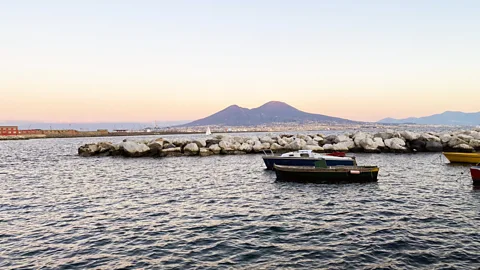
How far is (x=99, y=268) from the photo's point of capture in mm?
10609

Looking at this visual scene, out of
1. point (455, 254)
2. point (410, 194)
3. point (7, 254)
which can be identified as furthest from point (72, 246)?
point (410, 194)

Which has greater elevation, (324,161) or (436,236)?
(324,161)

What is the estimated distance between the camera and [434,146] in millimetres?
49531

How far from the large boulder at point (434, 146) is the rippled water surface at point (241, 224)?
24.9m

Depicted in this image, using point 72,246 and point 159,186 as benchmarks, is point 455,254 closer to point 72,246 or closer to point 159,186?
point 72,246

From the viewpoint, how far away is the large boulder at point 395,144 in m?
48.6

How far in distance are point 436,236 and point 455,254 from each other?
6.04 ft

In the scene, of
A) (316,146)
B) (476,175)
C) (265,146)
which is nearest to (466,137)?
(316,146)

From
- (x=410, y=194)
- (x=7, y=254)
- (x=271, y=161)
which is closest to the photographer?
(x=7, y=254)

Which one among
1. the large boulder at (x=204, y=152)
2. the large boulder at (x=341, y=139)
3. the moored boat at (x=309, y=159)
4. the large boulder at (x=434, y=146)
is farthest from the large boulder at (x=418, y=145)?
the large boulder at (x=204, y=152)

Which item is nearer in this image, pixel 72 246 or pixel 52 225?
pixel 72 246

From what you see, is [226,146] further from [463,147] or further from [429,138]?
[463,147]

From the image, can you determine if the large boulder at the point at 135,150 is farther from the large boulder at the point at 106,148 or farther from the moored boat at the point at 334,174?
the moored boat at the point at 334,174

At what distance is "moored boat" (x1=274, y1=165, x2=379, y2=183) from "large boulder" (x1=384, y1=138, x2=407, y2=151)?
26.0 meters
